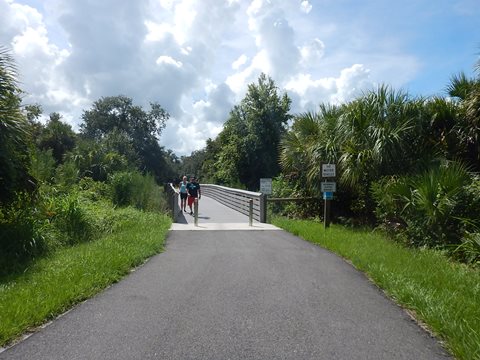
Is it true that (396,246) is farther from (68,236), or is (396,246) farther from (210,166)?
(210,166)

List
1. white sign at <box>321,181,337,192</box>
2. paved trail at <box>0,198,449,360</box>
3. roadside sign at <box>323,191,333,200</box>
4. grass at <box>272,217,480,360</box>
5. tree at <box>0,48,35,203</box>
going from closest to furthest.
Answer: paved trail at <box>0,198,449,360</box>, grass at <box>272,217,480,360</box>, tree at <box>0,48,35,203</box>, white sign at <box>321,181,337,192</box>, roadside sign at <box>323,191,333,200</box>

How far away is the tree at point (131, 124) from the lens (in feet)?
217

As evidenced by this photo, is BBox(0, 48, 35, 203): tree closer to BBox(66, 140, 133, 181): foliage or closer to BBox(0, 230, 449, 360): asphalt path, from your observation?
BBox(0, 230, 449, 360): asphalt path

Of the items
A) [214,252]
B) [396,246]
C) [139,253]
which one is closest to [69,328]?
[139,253]

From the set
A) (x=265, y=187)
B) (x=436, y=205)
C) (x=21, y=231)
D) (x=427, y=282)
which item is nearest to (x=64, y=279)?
(x=21, y=231)

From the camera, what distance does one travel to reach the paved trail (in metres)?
4.59

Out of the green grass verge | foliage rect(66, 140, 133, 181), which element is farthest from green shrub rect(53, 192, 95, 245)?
foliage rect(66, 140, 133, 181)

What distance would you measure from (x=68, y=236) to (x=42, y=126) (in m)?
33.3

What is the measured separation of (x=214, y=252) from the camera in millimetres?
10312

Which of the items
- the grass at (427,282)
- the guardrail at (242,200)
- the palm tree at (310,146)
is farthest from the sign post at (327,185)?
the guardrail at (242,200)

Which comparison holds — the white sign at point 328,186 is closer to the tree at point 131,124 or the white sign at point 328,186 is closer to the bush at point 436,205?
the bush at point 436,205

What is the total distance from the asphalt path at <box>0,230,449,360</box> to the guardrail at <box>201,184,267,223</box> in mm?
8197

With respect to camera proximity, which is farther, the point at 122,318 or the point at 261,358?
the point at 122,318

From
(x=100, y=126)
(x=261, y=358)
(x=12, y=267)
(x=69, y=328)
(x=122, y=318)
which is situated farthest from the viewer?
(x=100, y=126)
